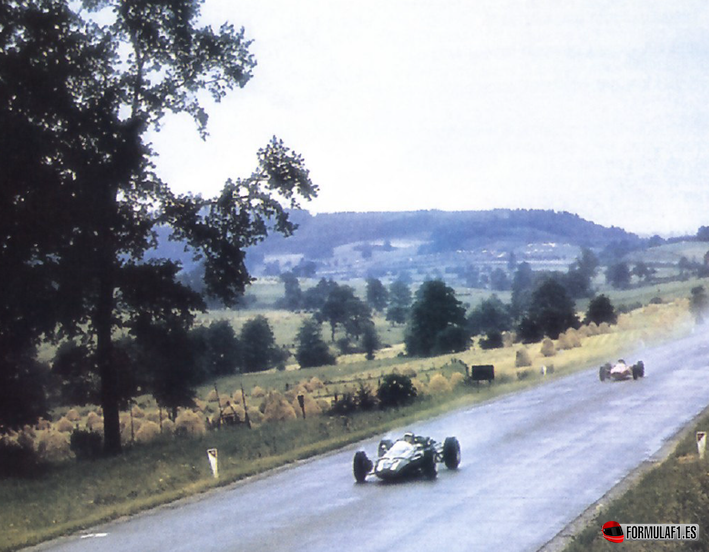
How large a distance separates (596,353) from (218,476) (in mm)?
57202

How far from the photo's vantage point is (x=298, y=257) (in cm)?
16038

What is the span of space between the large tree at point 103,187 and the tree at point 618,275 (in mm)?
118102

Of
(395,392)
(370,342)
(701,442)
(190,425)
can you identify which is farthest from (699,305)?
(701,442)

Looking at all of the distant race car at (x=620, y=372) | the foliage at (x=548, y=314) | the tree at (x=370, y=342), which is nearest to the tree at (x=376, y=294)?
the tree at (x=370, y=342)

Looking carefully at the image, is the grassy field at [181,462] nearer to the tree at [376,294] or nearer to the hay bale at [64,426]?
the hay bale at [64,426]

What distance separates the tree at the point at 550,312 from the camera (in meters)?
102

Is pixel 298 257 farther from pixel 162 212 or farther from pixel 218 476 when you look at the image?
pixel 218 476

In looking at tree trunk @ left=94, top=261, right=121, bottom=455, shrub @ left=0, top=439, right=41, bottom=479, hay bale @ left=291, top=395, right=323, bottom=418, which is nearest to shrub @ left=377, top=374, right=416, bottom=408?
hay bale @ left=291, top=395, right=323, bottom=418

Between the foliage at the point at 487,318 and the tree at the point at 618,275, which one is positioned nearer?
the foliage at the point at 487,318

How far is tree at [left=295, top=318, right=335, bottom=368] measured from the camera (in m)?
96.0

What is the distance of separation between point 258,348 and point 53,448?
5669 centimetres

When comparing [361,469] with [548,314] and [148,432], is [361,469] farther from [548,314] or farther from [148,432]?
[548,314]

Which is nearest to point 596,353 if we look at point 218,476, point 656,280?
point 218,476

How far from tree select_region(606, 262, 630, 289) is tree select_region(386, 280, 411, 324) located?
44654mm
